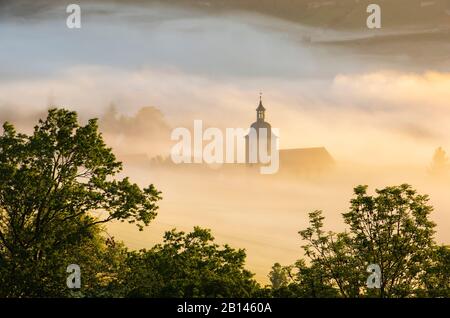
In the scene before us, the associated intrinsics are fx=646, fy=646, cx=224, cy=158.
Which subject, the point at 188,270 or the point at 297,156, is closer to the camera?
the point at 188,270

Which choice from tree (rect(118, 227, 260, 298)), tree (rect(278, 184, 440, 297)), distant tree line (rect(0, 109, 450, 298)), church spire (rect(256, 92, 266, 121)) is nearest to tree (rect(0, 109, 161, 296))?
distant tree line (rect(0, 109, 450, 298))

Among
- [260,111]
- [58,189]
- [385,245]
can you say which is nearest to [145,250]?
[58,189]

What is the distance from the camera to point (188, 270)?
27094 mm

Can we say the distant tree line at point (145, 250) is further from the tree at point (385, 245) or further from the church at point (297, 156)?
the church at point (297, 156)

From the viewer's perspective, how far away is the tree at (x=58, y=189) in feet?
84.1

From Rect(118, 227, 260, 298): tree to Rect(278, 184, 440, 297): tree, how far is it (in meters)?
A: 3.23

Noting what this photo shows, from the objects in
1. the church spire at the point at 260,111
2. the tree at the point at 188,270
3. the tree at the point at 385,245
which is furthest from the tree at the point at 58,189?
the church spire at the point at 260,111

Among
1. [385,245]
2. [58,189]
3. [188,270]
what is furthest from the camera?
[385,245]

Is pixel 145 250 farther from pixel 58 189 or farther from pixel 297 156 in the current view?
pixel 297 156

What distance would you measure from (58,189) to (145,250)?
4999mm

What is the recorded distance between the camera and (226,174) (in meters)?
68.7

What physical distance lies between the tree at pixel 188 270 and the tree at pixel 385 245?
10.6ft
